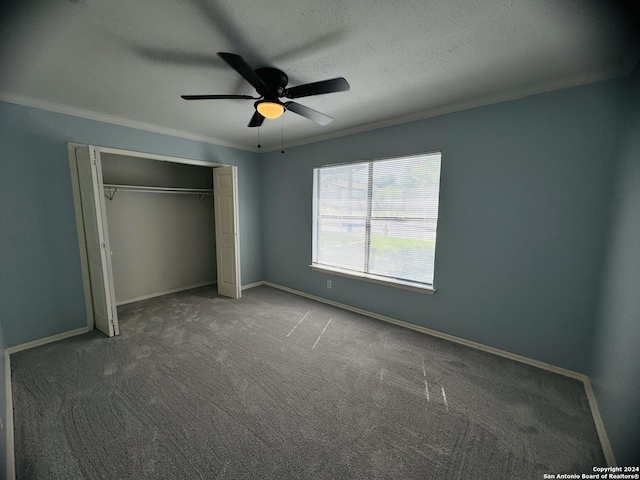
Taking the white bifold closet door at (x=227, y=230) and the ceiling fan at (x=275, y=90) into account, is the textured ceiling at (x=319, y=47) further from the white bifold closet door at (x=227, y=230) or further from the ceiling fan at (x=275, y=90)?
the white bifold closet door at (x=227, y=230)

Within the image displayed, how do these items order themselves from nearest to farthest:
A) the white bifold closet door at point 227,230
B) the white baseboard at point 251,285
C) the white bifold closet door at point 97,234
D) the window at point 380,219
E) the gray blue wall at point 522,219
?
the gray blue wall at point 522,219 → the white bifold closet door at point 97,234 → the window at point 380,219 → the white bifold closet door at point 227,230 → the white baseboard at point 251,285

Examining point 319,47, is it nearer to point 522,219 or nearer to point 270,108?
point 270,108

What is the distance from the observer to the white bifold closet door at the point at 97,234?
2631mm

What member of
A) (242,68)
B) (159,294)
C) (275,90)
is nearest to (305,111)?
(275,90)

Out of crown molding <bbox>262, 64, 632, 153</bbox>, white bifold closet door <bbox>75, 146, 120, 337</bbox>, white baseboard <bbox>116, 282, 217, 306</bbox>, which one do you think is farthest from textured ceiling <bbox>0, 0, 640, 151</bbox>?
white baseboard <bbox>116, 282, 217, 306</bbox>

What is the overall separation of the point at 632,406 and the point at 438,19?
2.40m

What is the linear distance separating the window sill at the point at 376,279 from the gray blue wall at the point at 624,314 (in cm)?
133

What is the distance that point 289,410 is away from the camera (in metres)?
1.79

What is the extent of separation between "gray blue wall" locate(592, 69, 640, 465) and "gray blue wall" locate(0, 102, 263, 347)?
4823mm

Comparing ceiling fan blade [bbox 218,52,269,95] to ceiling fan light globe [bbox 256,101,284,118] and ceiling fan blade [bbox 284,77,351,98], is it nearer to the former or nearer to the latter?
ceiling fan light globe [bbox 256,101,284,118]

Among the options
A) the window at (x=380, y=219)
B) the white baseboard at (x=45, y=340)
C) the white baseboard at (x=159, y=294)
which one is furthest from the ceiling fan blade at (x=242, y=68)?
the white baseboard at (x=159, y=294)

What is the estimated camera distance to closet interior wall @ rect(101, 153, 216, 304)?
147 inches

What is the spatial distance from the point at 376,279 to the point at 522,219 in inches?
65.5

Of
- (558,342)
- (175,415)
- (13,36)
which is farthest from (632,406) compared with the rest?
(13,36)
